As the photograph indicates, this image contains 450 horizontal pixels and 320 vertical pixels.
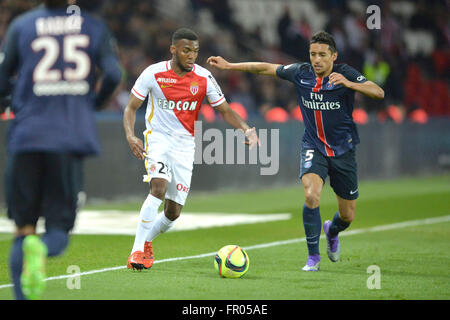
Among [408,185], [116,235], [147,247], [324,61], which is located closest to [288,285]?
[147,247]

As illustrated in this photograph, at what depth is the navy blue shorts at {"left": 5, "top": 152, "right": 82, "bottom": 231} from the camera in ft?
20.0

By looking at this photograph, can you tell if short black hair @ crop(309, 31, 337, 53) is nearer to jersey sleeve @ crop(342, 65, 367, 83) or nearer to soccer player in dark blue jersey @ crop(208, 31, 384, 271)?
soccer player in dark blue jersey @ crop(208, 31, 384, 271)

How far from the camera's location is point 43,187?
6191mm

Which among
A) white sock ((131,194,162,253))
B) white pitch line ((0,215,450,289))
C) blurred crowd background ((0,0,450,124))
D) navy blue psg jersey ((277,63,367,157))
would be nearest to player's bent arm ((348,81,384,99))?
navy blue psg jersey ((277,63,367,157))

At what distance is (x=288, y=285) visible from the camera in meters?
8.09

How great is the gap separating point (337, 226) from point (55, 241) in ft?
13.7

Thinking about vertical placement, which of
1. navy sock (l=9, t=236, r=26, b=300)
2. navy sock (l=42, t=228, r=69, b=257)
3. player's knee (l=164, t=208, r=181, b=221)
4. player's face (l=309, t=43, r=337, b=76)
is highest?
player's face (l=309, t=43, r=337, b=76)

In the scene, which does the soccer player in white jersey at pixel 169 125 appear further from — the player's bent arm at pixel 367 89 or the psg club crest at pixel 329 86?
the player's bent arm at pixel 367 89

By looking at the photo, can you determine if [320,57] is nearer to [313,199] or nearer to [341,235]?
[313,199]

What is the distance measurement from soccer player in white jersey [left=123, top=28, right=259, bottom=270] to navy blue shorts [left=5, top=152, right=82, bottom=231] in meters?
2.70

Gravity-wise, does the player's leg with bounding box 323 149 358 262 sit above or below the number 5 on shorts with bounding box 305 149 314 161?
below

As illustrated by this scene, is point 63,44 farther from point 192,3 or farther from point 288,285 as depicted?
point 192,3

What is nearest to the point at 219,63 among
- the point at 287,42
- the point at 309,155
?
the point at 309,155

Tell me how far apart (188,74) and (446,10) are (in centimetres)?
2714
